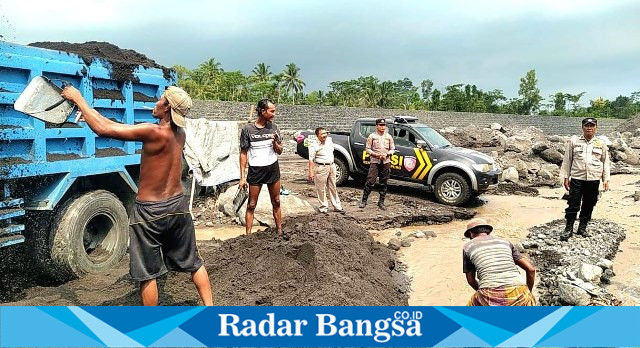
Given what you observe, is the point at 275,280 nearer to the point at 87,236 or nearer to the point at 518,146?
the point at 87,236

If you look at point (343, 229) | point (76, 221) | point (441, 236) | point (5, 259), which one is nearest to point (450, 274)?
point (343, 229)

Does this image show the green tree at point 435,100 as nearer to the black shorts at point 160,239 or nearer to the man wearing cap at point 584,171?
the man wearing cap at point 584,171

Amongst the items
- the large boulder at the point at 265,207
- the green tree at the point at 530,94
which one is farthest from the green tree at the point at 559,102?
the large boulder at the point at 265,207

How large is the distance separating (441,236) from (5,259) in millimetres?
6180

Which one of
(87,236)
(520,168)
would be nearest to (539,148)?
(520,168)

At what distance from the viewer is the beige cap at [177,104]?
3.55 metres

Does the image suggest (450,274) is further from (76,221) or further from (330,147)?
(76,221)

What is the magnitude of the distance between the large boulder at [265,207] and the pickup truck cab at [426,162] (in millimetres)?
1387

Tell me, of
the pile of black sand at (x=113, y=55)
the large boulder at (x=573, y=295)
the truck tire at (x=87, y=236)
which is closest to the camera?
the large boulder at (x=573, y=295)

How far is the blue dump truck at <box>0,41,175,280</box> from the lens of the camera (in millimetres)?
4492

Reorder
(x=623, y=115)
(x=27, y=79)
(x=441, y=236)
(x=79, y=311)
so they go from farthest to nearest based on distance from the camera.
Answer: (x=623, y=115)
(x=441, y=236)
(x=27, y=79)
(x=79, y=311)

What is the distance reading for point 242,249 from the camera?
19.0 feet

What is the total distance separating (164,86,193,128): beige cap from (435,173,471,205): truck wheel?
7792 millimetres

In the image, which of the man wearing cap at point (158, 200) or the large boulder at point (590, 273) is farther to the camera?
the large boulder at point (590, 273)
